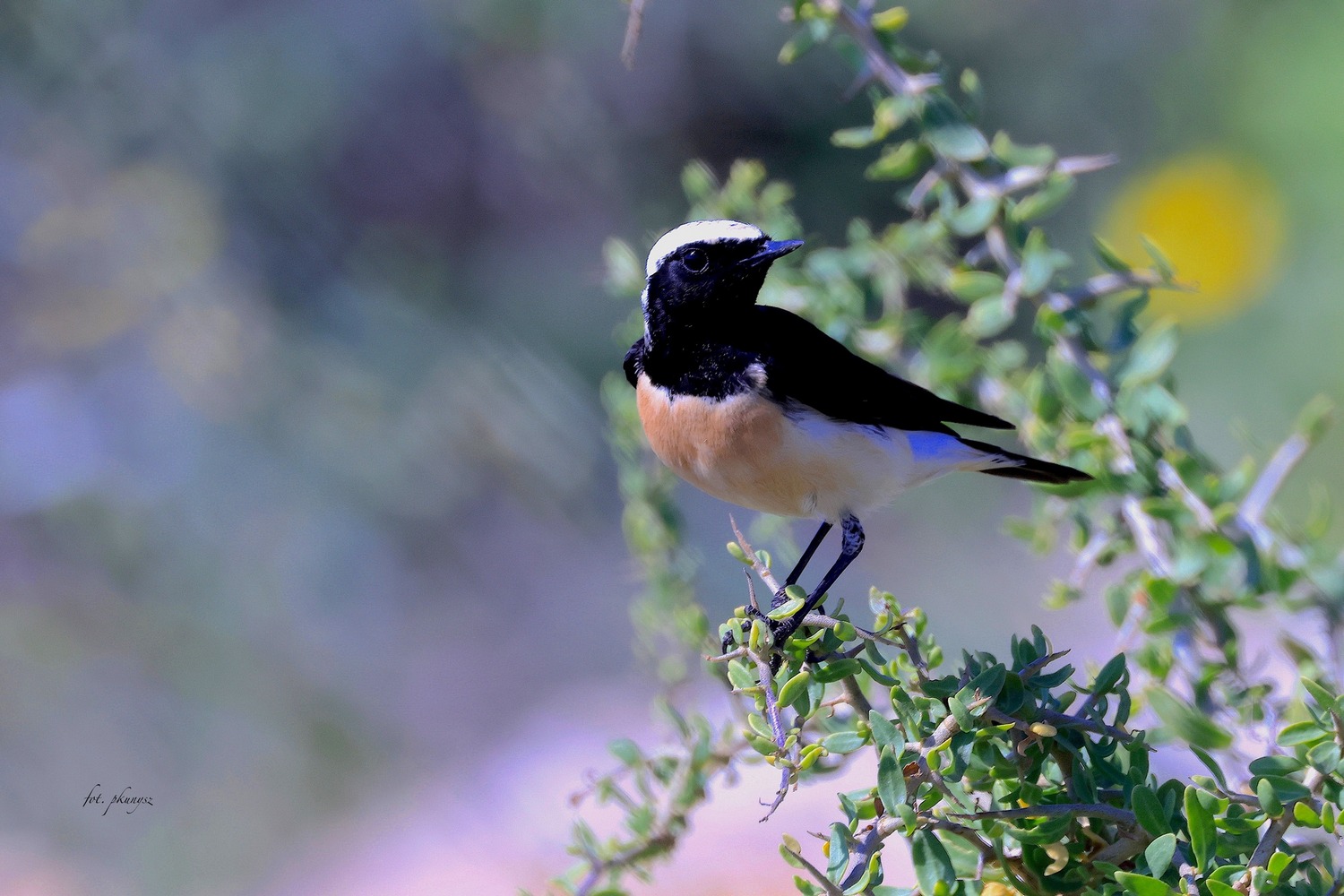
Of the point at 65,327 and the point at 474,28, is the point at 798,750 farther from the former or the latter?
the point at 65,327

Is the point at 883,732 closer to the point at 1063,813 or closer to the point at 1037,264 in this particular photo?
the point at 1063,813

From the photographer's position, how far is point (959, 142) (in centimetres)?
202

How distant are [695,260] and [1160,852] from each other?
1.53m

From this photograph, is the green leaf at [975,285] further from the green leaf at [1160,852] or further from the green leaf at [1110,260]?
the green leaf at [1160,852]

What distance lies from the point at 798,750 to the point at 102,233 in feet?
17.3

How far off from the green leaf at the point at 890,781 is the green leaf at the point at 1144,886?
0.23m

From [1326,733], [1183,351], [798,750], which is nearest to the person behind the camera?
[1326,733]

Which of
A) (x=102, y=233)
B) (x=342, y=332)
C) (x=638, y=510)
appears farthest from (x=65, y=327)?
(x=638, y=510)

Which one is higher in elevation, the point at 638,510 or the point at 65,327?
Result: the point at 65,327

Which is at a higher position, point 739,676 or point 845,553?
point 845,553

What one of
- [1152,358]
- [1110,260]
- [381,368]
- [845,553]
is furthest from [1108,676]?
[381,368]

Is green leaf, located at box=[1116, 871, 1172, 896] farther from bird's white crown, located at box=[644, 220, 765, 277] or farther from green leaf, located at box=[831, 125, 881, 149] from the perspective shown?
bird's white crown, located at box=[644, 220, 765, 277]

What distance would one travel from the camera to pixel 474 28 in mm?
5820

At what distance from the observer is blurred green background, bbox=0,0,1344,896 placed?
546cm
